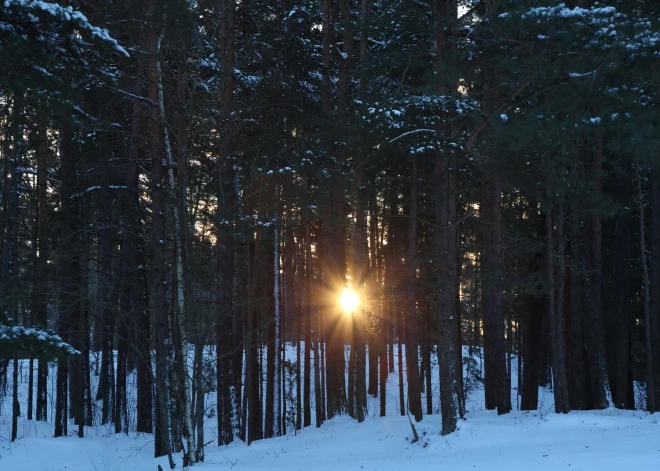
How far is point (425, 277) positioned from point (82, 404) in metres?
11.2

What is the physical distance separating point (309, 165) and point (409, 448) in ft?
21.8

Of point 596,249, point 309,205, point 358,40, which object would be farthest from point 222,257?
point 596,249

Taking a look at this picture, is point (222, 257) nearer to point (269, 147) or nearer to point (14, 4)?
point (269, 147)

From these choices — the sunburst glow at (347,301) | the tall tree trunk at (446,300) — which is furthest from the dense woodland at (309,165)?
the sunburst glow at (347,301)

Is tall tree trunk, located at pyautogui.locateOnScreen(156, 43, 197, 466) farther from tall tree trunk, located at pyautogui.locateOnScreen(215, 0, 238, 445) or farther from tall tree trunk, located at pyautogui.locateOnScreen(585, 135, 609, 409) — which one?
tall tree trunk, located at pyautogui.locateOnScreen(585, 135, 609, 409)

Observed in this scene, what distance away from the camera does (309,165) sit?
1399 cm

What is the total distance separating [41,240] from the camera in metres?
15.9

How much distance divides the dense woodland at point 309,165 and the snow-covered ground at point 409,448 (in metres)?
0.79

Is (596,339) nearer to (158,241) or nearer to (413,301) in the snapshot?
(413,301)

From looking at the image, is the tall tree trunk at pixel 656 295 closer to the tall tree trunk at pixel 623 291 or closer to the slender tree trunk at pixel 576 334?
the slender tree trunk at pixel 576 334

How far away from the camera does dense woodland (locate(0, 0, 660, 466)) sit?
9906mm

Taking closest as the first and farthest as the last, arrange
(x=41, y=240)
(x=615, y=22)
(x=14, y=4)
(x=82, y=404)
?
1. (x=14, y=4)
2. (x=615, y=22)
3. (x=41, y=240)
4. (x=82, y=404)

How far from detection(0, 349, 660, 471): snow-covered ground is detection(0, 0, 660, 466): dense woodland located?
792 millimetres

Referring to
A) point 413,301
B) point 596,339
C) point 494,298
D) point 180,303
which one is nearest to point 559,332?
point 494,298
